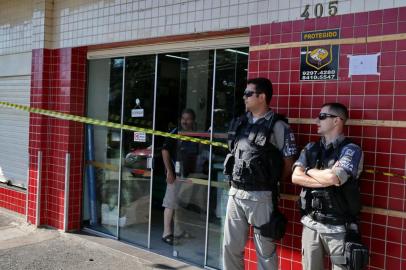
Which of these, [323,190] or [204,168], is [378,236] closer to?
[323,190]

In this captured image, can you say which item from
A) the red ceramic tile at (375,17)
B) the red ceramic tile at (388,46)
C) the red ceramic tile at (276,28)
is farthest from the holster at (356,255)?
the red ceramic tile at (276,28)

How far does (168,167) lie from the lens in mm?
6004

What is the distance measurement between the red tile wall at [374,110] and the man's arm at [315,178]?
574mm

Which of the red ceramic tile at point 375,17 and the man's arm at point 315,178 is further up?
the red ceramic tile at point 375,17

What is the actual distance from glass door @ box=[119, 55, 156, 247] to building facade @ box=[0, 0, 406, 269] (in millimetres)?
20

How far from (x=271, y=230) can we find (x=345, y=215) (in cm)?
67

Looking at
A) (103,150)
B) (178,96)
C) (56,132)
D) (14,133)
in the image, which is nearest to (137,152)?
(103,150)

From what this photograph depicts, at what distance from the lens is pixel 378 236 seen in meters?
4.01

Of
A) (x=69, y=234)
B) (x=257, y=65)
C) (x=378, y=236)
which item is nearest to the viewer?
(x=378, y=236)

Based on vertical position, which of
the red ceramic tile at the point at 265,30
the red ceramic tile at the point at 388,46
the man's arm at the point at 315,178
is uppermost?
the red ceramic tile at the point at 265,30

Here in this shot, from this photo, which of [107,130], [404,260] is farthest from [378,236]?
[107,130]

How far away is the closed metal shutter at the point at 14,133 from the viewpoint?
8000 mm

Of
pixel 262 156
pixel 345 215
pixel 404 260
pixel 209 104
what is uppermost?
pixel 209 104

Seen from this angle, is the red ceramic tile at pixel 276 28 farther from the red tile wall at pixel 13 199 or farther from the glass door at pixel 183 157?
the red tile wall at pixel 13 199
